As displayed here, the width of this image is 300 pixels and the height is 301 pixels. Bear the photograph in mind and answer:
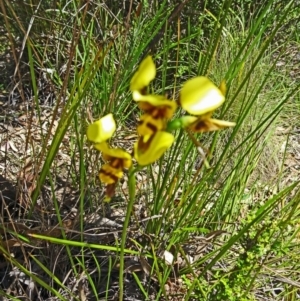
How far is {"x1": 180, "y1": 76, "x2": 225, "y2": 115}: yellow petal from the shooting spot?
0.57 meters

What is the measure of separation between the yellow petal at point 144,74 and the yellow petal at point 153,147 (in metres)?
0.06

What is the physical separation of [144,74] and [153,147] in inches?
3.3

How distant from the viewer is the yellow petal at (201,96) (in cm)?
57

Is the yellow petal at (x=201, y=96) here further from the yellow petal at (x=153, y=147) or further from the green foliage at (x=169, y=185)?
the green foliage at (x=169, y=185)

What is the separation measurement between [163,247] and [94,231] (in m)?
0.19

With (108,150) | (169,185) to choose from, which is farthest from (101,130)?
(169,185)

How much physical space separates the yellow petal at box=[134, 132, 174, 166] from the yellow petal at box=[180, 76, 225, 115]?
44mm

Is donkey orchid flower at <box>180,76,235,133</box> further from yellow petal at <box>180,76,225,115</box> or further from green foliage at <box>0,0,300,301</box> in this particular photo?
green foliage at <box>0,0,300,301</box>

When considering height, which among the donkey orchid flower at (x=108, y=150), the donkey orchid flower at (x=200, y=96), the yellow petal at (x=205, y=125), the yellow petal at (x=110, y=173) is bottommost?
the yellow petal at (x=110, y=173)

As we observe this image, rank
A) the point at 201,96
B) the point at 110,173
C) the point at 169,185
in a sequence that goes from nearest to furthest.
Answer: the point at 201,96 < the point at 110,173 < the point at 169,185

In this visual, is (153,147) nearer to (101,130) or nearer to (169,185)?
(101,130)

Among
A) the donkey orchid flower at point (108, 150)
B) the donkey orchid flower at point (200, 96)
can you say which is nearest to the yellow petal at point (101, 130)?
the donkey orchid flower at point (108, 150)

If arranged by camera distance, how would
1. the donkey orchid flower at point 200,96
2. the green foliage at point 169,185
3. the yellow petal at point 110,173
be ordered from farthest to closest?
the green foliage at point 169,185
the yellow petal at point 110,173
the donkey orchid flower at point 200,96

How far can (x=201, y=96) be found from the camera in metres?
0.57
